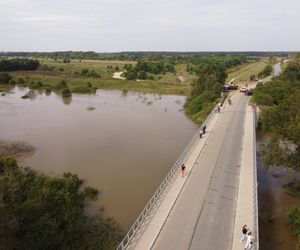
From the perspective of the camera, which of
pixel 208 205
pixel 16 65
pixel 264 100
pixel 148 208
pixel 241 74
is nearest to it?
pixel 148 208

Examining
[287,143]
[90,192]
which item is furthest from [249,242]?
[287,143]

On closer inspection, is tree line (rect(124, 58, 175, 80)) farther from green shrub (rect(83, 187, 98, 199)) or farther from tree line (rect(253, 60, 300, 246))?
green shrub (rect(83, 187, 98, 199))

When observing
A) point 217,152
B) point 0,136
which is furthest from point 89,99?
point 217,152

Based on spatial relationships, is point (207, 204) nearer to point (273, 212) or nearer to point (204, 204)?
point (204, 204)

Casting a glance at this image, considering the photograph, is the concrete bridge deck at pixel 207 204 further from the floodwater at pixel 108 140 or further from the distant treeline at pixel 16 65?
the distant treeline at pixel 16 65

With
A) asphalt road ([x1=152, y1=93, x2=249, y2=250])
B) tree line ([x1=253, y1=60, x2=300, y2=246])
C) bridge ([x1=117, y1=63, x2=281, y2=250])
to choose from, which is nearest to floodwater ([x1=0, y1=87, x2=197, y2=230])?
bridge ([x1=117, y1=63, x2=281, y2=250])

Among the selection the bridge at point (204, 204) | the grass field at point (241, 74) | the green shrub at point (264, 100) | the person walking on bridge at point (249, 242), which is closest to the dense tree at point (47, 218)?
the bridge at point (204, 204)
